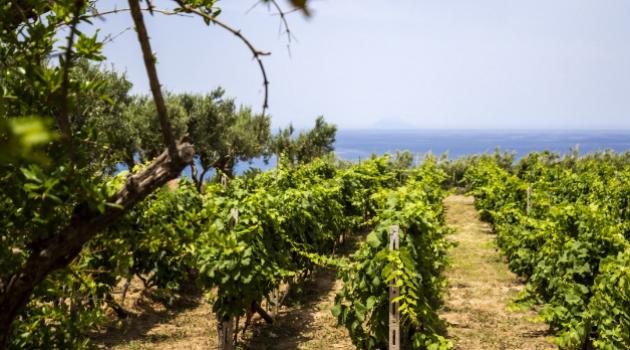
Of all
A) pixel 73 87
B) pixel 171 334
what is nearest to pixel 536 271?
pixel 171 334

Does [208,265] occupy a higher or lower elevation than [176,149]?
lower

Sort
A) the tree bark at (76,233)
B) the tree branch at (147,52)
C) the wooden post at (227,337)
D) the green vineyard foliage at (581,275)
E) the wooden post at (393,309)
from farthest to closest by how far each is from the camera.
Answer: the wooden post at (227,337)
the wooden post at (393,309)
the green vineyard foliage at (581,275)
the tree bark at (76,233)
the tree branch at (147,52)

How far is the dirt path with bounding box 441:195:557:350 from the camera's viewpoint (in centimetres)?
770

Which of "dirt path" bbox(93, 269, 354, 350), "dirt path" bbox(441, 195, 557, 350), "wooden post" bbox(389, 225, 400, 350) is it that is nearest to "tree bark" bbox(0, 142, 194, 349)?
"wooden post" bbox(389, 225, 400, 350)

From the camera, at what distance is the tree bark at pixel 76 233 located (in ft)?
7.12

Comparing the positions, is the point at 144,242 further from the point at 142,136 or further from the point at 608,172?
the point at 142,136

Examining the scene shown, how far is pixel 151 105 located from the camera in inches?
1005

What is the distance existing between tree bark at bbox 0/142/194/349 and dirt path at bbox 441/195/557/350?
18.6 ft

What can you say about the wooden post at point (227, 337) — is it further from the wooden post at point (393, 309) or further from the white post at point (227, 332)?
the wooden post at point (393, 309)

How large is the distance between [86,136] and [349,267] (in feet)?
14.8

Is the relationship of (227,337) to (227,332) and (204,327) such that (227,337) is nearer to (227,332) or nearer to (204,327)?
(227,332)

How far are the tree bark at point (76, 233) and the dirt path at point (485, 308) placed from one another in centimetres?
567

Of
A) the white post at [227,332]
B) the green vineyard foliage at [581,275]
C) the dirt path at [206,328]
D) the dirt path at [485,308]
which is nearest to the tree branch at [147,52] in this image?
the white post at [227,332]

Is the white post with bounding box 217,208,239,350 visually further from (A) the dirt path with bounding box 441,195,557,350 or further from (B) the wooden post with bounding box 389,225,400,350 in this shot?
(A) the dirt path with bounding box 441,195,557,350
